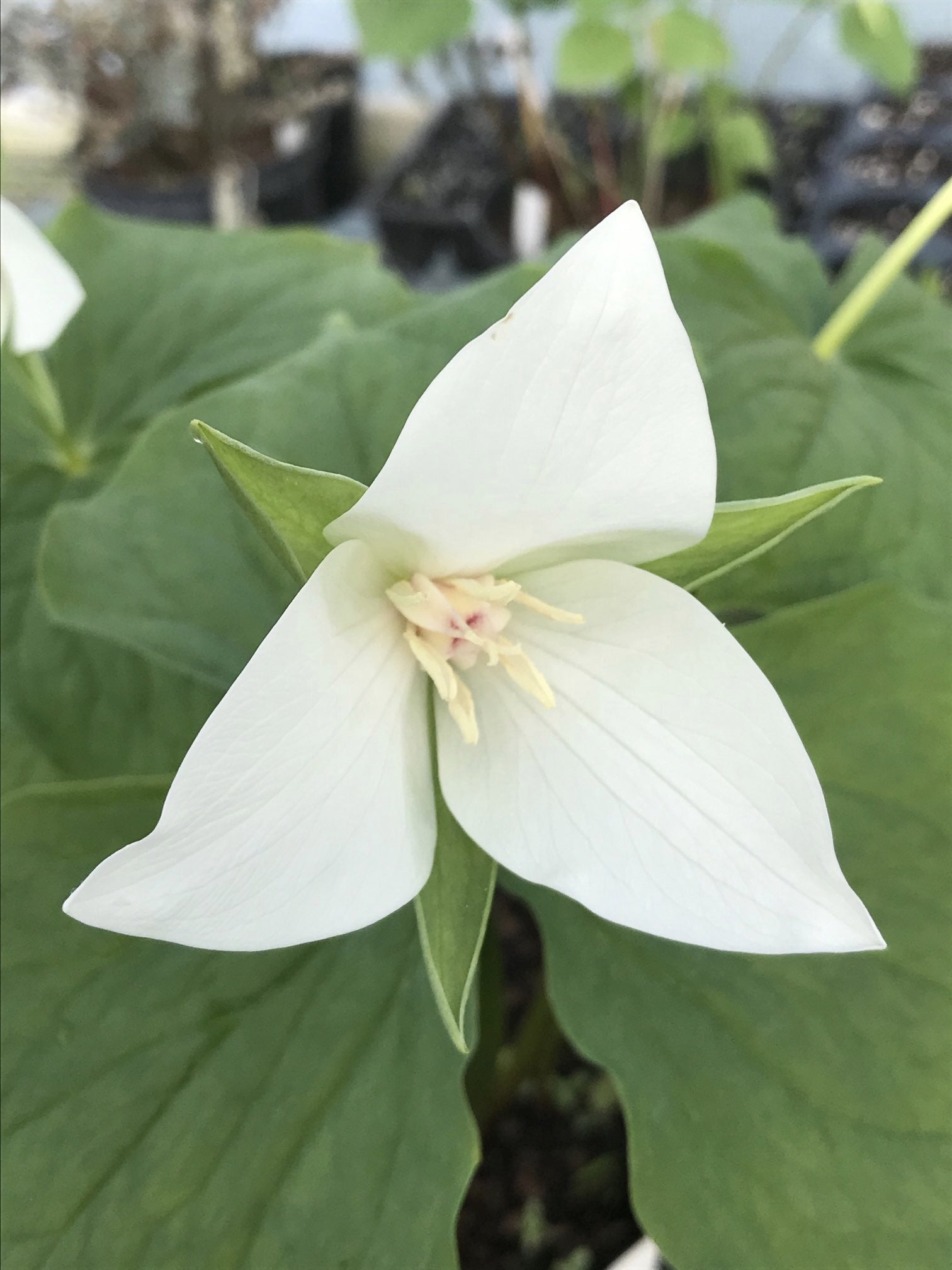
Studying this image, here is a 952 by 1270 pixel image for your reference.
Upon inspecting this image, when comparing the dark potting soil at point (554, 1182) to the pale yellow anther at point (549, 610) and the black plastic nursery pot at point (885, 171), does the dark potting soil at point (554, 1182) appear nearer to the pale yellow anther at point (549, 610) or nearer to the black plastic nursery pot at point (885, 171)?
the pale yellow anther at point (549, 610)

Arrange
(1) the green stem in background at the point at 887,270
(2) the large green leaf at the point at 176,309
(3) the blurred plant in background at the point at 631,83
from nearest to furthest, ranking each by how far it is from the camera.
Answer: (1) the green stem in background at the point at 887,270 < (2) the large green leaf at the point at 176,309 < (3) the blurred plant in background at the point at 631,83

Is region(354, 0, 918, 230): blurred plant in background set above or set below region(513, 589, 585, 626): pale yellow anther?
above

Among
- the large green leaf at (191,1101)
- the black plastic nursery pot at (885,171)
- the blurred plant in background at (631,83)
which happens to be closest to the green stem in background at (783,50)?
the blurred plant in background at (631,83)

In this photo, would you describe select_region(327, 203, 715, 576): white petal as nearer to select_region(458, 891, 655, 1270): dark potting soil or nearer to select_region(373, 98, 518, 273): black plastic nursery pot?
select_region(458, 891, 655, 1270): dark potting soil

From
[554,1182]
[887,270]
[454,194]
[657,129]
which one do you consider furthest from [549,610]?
[454,194]

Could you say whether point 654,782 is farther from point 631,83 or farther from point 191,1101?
point 631,83

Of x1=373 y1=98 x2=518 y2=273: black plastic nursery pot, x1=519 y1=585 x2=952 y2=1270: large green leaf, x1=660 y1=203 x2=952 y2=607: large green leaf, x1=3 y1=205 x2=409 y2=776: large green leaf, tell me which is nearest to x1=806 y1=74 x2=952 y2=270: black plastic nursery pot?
x1=373 y1=98 x2=518 y2=273: black plastic nursery pot
